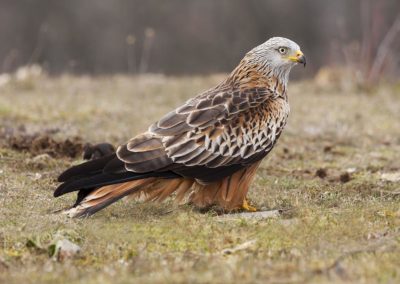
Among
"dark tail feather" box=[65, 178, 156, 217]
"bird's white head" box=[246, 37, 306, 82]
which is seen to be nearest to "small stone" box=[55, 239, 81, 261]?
"dark tail feather" box=[65, 178, 156, 217]

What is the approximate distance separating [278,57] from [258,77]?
0.38 metres

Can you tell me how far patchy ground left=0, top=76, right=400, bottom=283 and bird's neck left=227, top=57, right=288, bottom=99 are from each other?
1.16 metres

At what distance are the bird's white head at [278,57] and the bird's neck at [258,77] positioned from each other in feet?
0.08

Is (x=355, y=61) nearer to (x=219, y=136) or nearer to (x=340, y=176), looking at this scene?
(x=340, y=176)

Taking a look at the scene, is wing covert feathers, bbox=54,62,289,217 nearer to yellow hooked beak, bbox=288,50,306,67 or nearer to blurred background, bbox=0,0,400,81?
yellow hooked beak, bbox=288,50,306,67

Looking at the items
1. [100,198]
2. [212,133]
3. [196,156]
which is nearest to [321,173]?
[212,133]

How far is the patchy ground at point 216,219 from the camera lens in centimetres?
646

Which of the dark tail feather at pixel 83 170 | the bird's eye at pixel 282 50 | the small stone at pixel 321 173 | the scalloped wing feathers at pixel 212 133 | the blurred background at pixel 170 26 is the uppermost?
the bird's eye at pixel 282 50

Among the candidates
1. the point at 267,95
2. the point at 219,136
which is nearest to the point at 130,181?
the point at 219,136

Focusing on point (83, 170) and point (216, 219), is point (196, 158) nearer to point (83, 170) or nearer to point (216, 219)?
point (216, 219)

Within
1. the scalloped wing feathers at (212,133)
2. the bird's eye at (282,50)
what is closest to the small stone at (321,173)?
the bird's eye at (282,50)

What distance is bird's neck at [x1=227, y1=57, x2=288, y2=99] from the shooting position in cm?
978

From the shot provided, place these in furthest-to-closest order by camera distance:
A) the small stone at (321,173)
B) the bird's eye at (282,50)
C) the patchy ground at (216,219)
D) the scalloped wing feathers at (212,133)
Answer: the small stone at (321,173) → the bird's eye at (282,50) → the scalloped wing feathers at (212,133) → the patchy ground at (216,219)

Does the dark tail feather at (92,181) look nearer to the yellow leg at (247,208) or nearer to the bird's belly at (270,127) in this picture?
the yellow leg at (247,208)
